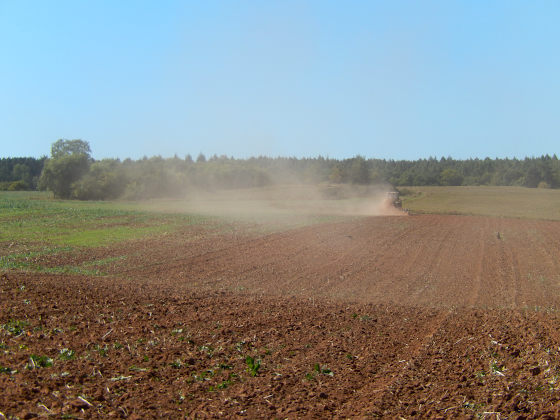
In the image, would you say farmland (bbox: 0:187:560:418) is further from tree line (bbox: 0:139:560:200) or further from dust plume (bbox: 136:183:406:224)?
tree line (bbox: 0:139:560:200)

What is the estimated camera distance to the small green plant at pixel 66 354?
6.04m

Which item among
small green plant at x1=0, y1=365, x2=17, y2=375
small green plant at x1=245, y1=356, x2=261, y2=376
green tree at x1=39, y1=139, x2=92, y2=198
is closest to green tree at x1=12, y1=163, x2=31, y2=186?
green tree at x1=39, y1=139, x2=92, y2=198

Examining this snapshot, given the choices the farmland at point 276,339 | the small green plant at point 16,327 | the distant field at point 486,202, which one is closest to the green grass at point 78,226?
the farmland at point 276,339

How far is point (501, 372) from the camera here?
5777 millimetres

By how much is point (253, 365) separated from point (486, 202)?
56889 mm

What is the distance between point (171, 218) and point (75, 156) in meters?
41.8

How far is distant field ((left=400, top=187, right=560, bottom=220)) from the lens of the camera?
48.2 meters

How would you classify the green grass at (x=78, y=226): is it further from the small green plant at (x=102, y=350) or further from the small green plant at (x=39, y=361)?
the small green plant at (x=39, y=361)

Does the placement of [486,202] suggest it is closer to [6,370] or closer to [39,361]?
[39,361]

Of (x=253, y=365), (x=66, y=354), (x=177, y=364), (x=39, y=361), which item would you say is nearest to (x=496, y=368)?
(x=253, y=365)

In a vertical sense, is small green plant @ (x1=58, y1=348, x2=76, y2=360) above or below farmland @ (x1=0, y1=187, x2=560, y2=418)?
above

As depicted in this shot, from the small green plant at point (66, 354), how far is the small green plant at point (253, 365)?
219 cm

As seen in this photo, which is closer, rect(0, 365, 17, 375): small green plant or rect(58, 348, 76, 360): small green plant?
rect(0, 365, 17, 375): small green plant

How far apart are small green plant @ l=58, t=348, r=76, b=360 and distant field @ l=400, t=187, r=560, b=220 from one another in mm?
42920
